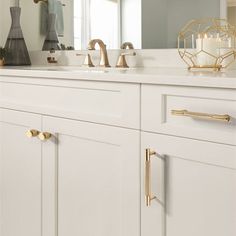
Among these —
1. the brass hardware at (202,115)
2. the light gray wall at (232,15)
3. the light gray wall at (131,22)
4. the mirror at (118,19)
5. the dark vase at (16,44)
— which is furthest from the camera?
the dark vase at (16,44)

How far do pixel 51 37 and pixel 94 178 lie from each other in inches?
40.6

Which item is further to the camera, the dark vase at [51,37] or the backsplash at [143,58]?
the dark vase at [51,37]

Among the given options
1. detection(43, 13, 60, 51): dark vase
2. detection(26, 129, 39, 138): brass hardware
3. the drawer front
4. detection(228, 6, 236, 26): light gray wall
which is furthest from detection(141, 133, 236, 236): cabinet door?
detection(43, 13, 60, 51): dark vase

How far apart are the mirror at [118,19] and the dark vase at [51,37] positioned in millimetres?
35

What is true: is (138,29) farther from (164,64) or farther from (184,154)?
(184,154)

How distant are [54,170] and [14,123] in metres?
0.27

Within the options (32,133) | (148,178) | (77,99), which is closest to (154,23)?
(77,99)

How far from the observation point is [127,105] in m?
1.06

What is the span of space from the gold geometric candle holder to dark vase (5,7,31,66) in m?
0.86

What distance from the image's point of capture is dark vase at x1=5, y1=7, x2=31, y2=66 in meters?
1.96

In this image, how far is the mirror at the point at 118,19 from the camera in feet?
4.77

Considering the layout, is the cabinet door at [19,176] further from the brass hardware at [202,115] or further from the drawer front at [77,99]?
the brass hardware at [202,115]

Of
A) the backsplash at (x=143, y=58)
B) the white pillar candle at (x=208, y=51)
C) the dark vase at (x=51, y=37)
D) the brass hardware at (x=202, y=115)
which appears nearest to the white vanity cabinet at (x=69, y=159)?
the brass hardware at (x=202, y=115)

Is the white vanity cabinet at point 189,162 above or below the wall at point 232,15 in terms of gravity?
below
